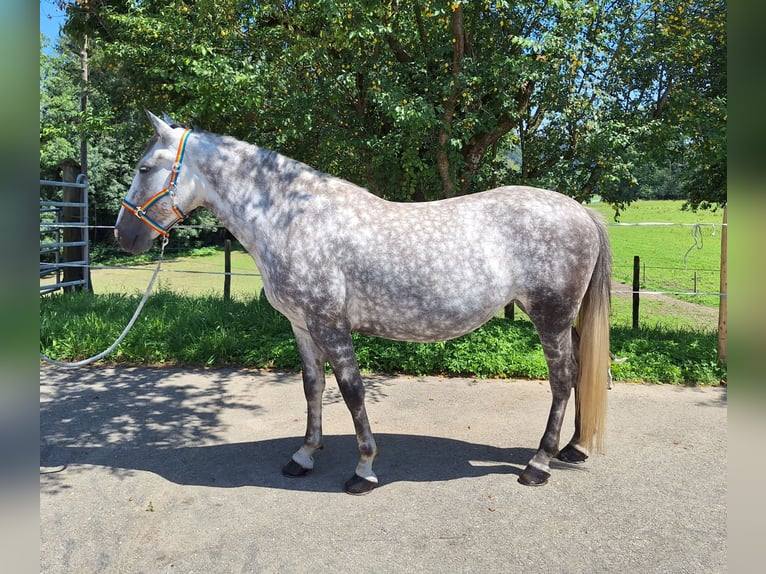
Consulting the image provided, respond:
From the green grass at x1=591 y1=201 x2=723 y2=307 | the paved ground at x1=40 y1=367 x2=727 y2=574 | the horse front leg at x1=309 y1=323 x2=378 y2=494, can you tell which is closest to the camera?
the paved ground at x1=40 y1=367 x2=727 y2=574

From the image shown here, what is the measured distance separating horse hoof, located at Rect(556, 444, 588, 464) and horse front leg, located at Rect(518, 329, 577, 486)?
33cm

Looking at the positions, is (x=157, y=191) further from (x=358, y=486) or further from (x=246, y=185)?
(x=358, y=486)

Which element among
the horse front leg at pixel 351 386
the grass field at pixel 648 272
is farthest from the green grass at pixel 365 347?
the grass field at pixel 648 272

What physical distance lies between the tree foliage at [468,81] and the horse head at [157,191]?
8.33 ft

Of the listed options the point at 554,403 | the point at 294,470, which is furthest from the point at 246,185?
the point at 554,403

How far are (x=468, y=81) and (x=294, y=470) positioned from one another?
14.1 ft

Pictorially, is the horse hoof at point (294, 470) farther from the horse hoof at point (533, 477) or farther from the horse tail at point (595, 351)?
the horse tail at point (595, 351)

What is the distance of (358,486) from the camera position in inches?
137

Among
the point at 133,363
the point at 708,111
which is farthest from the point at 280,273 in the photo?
the point at 708,111

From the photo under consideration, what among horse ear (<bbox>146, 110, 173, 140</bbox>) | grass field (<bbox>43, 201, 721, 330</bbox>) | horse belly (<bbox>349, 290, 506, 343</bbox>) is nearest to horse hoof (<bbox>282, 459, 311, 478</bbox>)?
horse belly (<bbox>349, 290, 506, 343</bbox>)

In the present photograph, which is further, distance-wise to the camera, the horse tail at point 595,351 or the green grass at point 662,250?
the green grass at point 662,250

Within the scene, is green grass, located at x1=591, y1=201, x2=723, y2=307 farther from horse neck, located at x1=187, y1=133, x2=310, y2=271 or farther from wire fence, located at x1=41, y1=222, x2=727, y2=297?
horse neck, located at x1=187, y1=133, x2=310, y2=271

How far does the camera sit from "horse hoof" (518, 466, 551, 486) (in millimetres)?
3576

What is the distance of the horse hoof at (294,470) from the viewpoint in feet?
12.2
